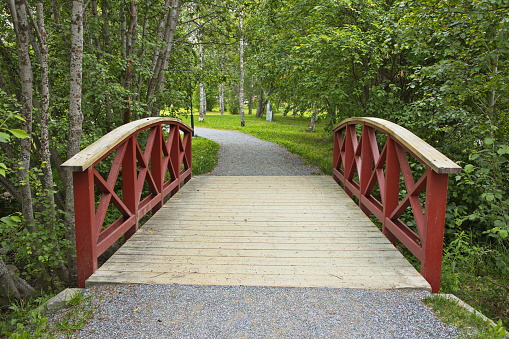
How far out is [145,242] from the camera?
4320mm

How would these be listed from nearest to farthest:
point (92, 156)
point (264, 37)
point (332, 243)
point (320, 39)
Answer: point (92, 156), point (332, 243), point (320, 39), point (264, 37)

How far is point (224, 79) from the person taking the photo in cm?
949

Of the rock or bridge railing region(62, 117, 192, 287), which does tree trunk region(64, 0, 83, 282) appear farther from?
the rock

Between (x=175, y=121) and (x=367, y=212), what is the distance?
10.2ft

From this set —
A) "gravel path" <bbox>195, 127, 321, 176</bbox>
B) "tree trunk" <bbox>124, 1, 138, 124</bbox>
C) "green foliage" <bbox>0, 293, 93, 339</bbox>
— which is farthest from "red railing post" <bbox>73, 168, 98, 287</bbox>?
"gravel path" <bbox>195, 127, 321, 176</bbox>

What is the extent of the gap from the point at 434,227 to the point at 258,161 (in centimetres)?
751

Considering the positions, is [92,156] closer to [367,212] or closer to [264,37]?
[367,212]

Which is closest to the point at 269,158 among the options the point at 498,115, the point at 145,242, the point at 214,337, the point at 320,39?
the point at 320,39

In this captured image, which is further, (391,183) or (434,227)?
(391,183)

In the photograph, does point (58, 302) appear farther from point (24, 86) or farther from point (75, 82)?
point (75, 82)

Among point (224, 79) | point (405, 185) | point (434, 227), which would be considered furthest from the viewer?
point (224, 79)

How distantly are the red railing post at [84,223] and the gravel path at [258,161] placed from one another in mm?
5527

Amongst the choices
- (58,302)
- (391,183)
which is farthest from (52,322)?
(391,183)

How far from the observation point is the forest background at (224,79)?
13.2 ft
